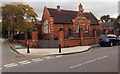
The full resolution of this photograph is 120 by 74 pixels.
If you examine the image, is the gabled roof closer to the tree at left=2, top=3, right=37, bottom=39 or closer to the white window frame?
the white window frame

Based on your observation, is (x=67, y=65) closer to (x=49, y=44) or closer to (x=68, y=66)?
(x=68, y=66)

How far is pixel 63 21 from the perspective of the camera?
45.4m

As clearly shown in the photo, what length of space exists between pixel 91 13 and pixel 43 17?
1304 cm

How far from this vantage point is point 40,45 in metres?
31.6

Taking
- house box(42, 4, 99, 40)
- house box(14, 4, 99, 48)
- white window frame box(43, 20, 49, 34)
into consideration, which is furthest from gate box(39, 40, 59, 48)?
white window frame box(43, 20, 49, 34)

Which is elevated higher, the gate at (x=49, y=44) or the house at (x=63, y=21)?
the house at (x=63, y=21)

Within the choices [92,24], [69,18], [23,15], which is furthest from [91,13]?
[23,15]

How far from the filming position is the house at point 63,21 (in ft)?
144

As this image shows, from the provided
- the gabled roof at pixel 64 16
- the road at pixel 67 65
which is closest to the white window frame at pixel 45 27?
the gabled roof at pixel 64 16

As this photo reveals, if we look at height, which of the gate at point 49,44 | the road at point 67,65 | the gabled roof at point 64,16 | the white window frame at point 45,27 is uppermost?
the gabled roof at point 64,16

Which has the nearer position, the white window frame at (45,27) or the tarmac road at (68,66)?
the tarmac road at (68,66)

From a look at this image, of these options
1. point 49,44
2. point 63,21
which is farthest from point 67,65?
point 63,21

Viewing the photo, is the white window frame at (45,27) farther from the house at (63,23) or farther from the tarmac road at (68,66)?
the tarmac road at (68,66)

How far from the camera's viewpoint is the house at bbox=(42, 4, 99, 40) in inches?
1732
